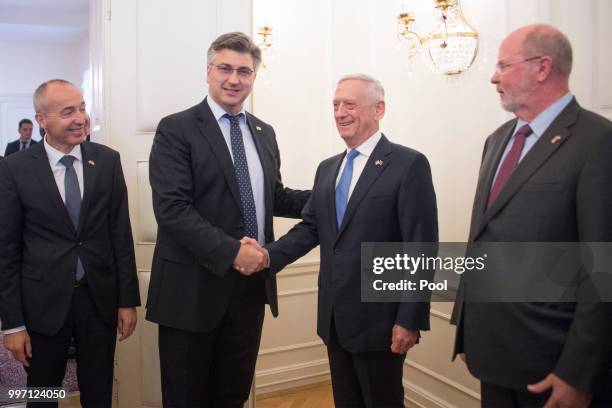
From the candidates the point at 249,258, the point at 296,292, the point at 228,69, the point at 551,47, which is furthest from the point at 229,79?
the point at 296,292

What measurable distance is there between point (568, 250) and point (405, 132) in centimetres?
193

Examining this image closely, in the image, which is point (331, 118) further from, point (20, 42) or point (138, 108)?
point (20, 42)

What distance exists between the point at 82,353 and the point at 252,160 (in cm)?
102

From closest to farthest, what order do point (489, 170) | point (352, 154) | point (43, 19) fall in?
point (489, 170)
point (352, 154)
point (43, 19)

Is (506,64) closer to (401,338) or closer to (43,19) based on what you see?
(401,338)

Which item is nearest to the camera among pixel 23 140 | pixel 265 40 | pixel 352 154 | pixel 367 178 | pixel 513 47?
pixel 513 47

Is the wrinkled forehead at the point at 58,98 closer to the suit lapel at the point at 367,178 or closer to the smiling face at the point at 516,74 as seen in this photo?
the suit lapel at the point at 367,178

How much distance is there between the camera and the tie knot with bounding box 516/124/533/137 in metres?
1.55

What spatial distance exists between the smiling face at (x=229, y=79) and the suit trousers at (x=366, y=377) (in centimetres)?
95

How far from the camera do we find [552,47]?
1.51 meters

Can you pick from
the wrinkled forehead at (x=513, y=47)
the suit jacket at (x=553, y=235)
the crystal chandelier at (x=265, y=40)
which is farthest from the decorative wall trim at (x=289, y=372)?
the wrinkled forehead at (x=513, y=47)

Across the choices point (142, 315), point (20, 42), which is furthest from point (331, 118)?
point (20, 42)

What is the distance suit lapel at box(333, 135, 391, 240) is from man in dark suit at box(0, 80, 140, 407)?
98cm

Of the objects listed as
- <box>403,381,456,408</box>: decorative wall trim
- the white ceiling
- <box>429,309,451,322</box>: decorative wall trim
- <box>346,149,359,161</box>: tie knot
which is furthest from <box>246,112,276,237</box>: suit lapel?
the white ceiling
